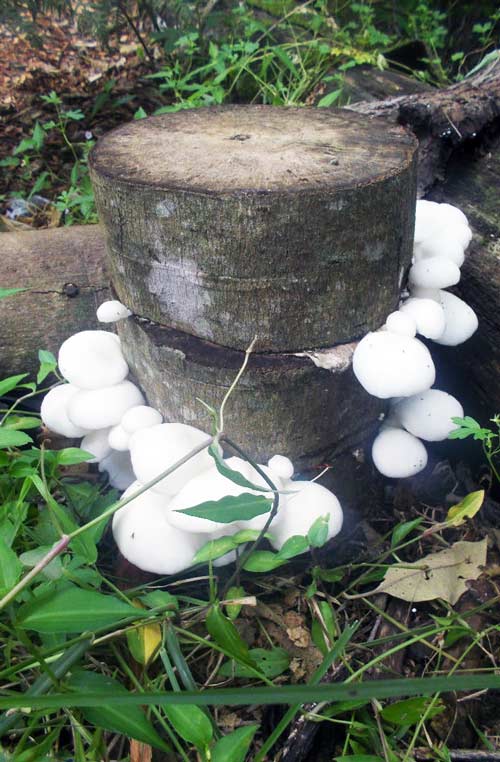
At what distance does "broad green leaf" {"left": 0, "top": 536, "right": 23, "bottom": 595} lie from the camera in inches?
47.7

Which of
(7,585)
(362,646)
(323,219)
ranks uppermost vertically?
(323,219)

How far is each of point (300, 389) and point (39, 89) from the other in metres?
4.47

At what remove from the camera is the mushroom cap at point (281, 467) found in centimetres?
174

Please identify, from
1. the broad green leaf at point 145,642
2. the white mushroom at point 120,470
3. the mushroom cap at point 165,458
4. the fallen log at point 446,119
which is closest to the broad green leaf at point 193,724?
the broad green leaf at point 145,642

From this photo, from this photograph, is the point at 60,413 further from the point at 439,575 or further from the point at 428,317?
the point at 439,575

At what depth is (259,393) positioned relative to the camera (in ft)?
5.65

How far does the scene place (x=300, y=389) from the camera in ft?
5.67

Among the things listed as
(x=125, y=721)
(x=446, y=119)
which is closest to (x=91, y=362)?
(x=125, y=721)

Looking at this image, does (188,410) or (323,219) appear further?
(188,410)

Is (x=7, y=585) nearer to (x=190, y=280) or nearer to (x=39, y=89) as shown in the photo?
(x=190, y=280)

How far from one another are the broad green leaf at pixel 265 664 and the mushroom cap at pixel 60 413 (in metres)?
0.81

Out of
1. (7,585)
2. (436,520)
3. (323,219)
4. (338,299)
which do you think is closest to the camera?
(7,585)

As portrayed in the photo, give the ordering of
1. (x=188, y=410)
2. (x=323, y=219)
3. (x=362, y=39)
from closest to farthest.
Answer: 1. (x=323, y=219)
2. (x=188, y=410)
3. (x=362, y=39)

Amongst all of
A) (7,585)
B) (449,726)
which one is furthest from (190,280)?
(449,726)
